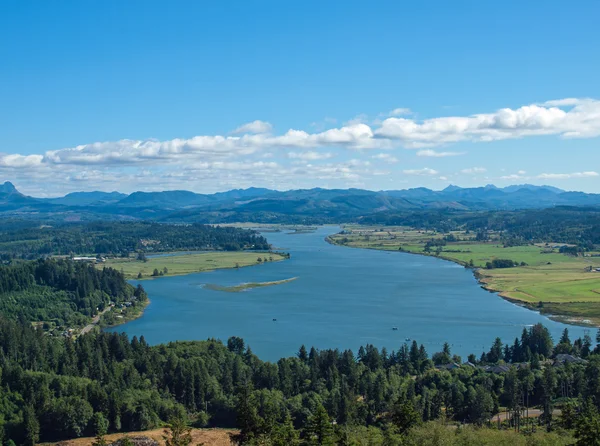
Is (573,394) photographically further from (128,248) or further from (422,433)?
(128,248)

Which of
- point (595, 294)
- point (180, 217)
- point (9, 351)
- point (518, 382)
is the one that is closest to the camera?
point (518, 382)

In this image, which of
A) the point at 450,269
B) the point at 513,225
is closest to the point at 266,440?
the point at 450,269

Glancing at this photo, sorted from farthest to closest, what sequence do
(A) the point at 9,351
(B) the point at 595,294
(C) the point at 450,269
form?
(C) the point at 450,269 → (B) the point at 595,294 → (A) the point at 9,351

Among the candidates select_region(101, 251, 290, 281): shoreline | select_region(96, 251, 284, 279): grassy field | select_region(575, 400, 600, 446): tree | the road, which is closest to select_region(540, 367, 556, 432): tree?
select_region(575, 400, 600, 446): tree

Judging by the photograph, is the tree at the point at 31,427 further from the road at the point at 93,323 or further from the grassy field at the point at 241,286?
the grassy field at the point at 241,286

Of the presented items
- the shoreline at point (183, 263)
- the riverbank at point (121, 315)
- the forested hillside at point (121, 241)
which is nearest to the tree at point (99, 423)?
the riverbank at point (121, 315)

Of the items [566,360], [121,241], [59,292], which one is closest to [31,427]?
[566,360]
